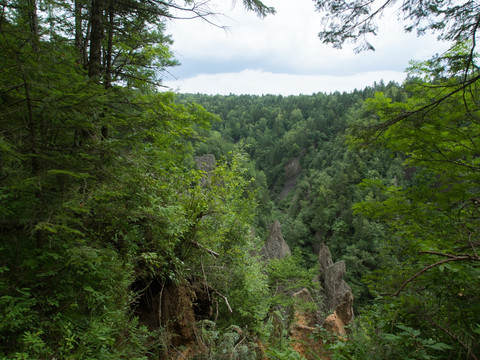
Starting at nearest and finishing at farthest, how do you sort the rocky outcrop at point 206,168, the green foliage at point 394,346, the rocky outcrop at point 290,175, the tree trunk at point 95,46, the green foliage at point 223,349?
1. the green foliage at point 394,346
2. the tree trunk at point 95,46
3. the green foliage at point 223,349
4. the rocky outcrop at point 206,168
5. the rocky outcrop at point 290,175

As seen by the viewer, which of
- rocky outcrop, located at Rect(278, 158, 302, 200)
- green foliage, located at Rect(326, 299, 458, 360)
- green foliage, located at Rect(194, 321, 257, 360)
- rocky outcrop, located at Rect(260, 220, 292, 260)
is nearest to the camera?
green foliage, located at Rect(326, 299, 458, 360)

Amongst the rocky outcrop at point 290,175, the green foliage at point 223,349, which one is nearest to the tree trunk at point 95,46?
the green foliage at point 223,349

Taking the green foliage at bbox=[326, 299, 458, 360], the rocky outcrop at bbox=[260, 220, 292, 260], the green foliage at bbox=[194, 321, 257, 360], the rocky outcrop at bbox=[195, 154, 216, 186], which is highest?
the rocky outcrop at bbox=[195, 154, 216, 186]

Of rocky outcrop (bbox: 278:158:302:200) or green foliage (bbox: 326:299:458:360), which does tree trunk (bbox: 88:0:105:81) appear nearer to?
green foliage (bbox: 326:299:458:360)

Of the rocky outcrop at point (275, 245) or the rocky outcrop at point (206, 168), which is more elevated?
the rocky outcrop at point (206, 168)

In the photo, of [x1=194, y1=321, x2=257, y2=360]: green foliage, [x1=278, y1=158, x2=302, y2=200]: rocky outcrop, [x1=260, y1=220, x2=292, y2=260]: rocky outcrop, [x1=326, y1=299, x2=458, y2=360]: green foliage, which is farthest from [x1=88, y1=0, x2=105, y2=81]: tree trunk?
[x1=278, y1=158, x2=302, y2=200]: rocky outcrop

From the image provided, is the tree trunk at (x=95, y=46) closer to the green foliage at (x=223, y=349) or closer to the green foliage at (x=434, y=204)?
the green foliage at (x=434, y=204)

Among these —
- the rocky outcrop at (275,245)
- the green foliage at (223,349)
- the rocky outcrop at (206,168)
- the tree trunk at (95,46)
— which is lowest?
the rocky outcrop at (275,245)

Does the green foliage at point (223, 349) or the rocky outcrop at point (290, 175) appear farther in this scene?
the rocky outcrop at point (290, 175)

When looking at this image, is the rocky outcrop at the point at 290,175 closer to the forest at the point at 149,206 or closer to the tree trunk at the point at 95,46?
the forest at the point at 149,206

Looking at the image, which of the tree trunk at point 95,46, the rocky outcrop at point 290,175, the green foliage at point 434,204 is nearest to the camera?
the green foliage at point 434,204

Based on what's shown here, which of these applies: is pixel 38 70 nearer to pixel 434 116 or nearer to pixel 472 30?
pixel 472 30

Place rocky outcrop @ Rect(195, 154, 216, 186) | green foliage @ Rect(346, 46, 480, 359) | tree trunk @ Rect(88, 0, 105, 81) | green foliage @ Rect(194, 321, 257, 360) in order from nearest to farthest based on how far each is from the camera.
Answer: green foliage @ Rect(346, 46, 480, 359) < tree trunk @ Rect(88, 0, 105, 81) < green foliage @ Rect(194, 321, 257, 360) < rocky outcrop @ Rect(195, 154, 216, 186)

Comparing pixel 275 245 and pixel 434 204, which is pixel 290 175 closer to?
pixel 275 245
